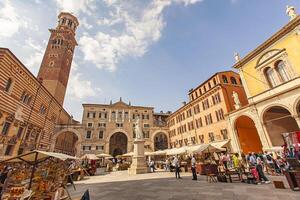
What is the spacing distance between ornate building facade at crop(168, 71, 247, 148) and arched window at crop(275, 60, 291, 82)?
511 cm

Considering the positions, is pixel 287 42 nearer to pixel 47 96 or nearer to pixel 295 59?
pixel 295 59

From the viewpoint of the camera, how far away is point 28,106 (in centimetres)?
2041

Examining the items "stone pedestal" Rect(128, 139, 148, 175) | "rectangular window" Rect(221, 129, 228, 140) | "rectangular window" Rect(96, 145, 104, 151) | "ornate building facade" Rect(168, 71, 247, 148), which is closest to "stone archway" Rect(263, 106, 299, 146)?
Answer: "ornate building facade" Rect(168, 71, 247, 148)

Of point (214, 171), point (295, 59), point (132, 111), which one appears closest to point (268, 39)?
point (295, 59)

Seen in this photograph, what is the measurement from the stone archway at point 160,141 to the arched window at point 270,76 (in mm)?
28654

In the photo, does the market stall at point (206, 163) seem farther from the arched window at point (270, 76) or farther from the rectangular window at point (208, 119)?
the rectangular window at point (208, 119)

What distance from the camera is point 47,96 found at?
85.6 ft

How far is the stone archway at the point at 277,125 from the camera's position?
15.5 metres

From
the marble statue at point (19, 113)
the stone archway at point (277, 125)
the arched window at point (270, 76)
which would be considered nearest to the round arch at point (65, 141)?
the marble statue at point (19, 113)

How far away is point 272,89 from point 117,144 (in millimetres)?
35376

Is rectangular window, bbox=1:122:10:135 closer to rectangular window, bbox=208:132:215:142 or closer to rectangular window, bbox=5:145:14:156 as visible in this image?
rectangular window, bbox=5:145:14:156

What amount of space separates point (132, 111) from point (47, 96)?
19924 millimetres

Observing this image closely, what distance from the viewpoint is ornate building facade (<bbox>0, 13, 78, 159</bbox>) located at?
16234 millimetres

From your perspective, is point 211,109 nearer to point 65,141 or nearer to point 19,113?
point 19,113
